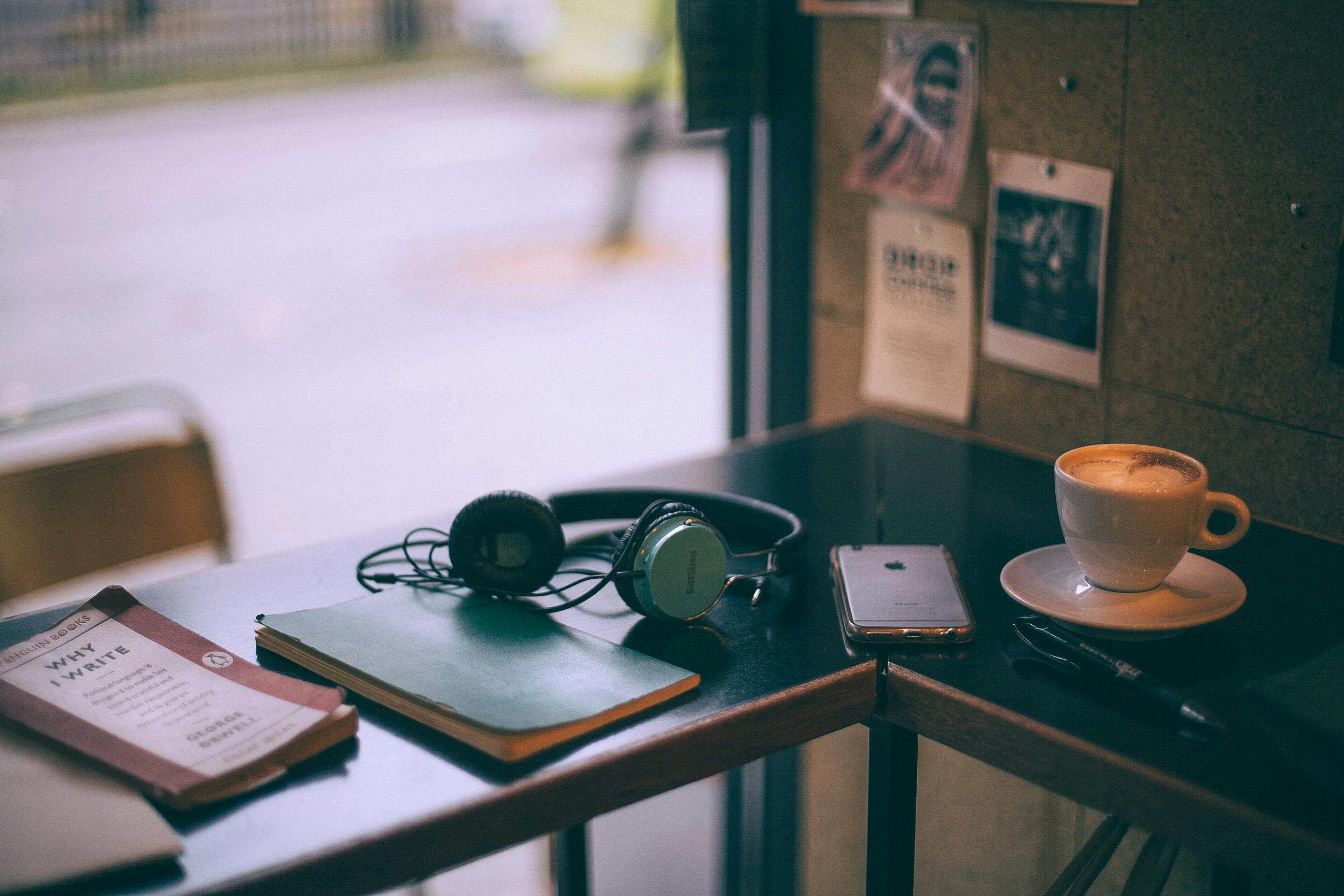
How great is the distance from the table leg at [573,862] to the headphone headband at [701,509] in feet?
0.85

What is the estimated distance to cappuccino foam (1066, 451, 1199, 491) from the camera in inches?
32.9

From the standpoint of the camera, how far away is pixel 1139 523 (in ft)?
2.60

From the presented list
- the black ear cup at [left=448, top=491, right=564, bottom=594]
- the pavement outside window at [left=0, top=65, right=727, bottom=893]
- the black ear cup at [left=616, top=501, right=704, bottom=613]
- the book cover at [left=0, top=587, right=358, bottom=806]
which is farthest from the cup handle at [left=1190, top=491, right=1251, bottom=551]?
the pavement outside window at [left=0, top=65, right=727, bottom=893]

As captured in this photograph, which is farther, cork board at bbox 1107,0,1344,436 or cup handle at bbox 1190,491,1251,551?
cork board at bbox 1107,0,1344,436

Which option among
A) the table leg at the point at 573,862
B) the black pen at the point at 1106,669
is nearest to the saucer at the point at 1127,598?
the black pen at the point at 1106,669

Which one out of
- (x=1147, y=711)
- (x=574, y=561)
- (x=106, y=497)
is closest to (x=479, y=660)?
(x=574, y=561)

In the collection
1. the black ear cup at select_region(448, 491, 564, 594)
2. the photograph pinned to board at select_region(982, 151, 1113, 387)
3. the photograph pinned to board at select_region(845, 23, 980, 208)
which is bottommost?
the black ear cup at select_region(448, 491, 564, 594)

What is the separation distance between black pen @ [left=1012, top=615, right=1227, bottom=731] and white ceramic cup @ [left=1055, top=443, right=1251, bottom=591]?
0.19 ft

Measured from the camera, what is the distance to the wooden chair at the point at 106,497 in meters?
1.36

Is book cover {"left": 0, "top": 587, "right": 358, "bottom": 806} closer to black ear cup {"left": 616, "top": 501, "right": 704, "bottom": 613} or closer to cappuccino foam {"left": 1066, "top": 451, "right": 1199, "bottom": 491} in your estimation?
black ear cup {"left": 616, "top": 501, "right": 704, "bottom": 613}

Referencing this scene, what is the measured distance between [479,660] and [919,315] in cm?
72

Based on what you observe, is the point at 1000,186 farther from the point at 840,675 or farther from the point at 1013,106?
the point at 840,675

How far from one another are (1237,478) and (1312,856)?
520 mm

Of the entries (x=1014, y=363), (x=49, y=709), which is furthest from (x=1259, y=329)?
(x=49, y=709)
